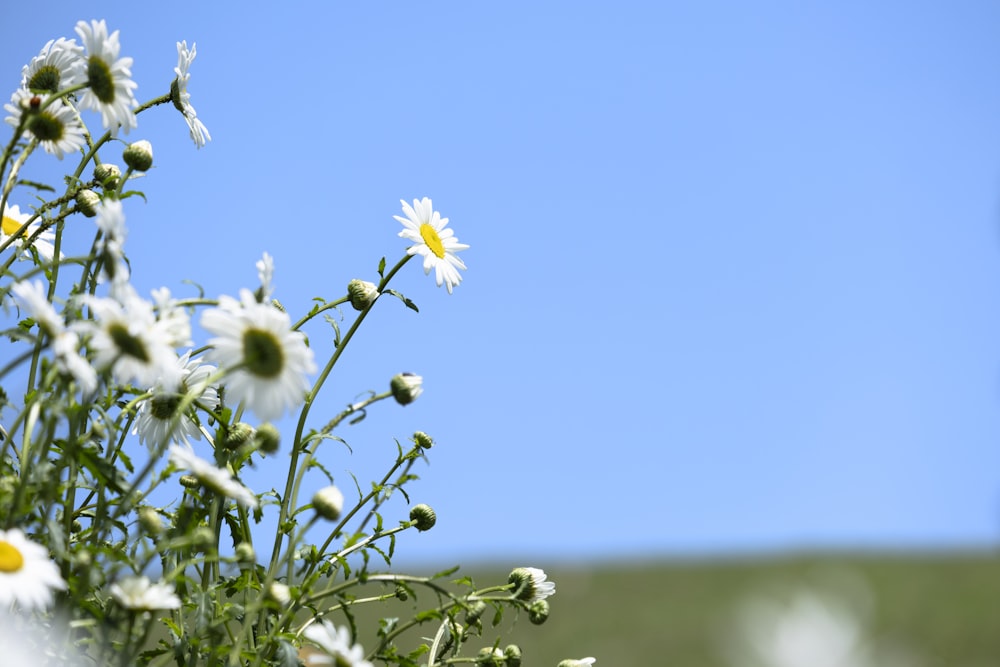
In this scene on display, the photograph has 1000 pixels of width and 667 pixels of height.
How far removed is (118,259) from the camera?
35.0 inches

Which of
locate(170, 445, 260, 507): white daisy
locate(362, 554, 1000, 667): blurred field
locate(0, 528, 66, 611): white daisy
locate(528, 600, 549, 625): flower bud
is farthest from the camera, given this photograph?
locate(362, 554, 1000, 667): blurred field

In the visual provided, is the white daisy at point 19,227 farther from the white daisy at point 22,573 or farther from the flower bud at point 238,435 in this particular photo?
the white daisy at point 22,573

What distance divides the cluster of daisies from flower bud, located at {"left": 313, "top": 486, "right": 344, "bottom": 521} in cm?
48

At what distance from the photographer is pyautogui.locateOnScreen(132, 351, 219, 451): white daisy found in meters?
1.14

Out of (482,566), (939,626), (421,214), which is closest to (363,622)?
(482,566)

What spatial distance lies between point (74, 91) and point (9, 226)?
33cm

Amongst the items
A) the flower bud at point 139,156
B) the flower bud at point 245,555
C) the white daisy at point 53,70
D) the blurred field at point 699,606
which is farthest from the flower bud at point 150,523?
the blurred field at point 699,606

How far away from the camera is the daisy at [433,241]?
134 centimetres

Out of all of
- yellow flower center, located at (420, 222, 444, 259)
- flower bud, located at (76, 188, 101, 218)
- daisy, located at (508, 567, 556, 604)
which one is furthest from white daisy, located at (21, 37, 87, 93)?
daisy, located at (508, 567, 556, 604)

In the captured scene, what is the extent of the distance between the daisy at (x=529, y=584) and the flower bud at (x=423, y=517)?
0.12 metres

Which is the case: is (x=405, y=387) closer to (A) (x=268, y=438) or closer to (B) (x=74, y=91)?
(A) (x=268, y=438)

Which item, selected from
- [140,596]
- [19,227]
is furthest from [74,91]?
[140,596]

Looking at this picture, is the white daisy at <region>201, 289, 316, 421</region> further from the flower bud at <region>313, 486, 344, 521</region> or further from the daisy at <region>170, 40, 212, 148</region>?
the daisy at <region>170, 40, 212, 148</region>

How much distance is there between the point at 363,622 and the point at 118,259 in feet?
31.6
